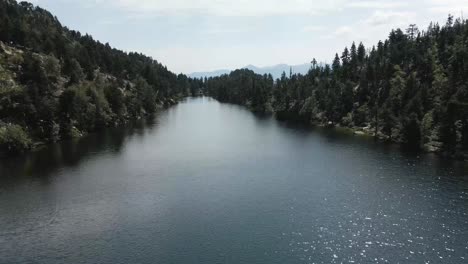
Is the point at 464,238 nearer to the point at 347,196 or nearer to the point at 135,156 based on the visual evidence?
the point at 347,196

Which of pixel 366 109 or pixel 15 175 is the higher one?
pixel 366 109

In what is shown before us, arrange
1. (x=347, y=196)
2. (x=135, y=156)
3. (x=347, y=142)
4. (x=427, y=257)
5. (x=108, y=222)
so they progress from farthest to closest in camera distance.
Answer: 1. (x=347, y=142)
2. (x=135, y=156)
3. (x=347, y=196)
4. (x=108, y=222)
5. (x=427, y=257)

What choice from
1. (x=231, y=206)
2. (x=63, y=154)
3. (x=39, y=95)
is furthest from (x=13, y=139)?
(x=231, y=206)

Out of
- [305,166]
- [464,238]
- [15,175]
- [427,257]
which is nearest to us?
[427,257]

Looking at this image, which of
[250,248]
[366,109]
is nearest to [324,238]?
[250,248]

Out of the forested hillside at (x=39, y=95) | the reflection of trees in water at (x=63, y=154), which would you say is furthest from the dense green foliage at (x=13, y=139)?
the reflection of trees in water at (x=63, y=154)

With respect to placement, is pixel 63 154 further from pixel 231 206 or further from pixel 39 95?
pixel 231 206

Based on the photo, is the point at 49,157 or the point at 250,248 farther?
the point at 49,157

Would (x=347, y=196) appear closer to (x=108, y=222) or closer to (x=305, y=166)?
(x=305, y=166)
